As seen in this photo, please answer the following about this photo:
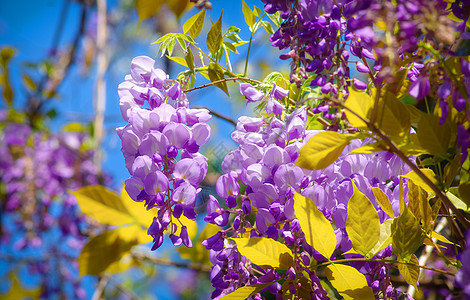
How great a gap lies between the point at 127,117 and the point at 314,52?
0.57 feet

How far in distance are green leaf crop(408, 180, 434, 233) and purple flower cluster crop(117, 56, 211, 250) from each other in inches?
6.5

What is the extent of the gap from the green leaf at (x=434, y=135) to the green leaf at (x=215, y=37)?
0.67 feet

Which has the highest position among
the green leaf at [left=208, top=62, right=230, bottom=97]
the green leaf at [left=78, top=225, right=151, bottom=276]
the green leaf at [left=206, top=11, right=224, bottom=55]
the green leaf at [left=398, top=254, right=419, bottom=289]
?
the green leaf at [left=206, top=11, right=224, bottom=55]

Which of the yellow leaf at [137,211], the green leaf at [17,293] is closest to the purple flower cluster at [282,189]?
the yellow leaf at [137,211]

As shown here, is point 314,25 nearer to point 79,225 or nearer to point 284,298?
point 284,298

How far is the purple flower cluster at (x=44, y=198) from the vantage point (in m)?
1.35

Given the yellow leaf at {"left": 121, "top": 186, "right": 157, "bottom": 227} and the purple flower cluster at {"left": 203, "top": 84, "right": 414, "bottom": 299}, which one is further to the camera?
the yellow leaf at {"left": 121, "top": 186, "right": 157, "bottom": 227}

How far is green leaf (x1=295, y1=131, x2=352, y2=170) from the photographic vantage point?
0.83 feet

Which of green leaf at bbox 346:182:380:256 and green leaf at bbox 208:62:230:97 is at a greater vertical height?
green leaf at bbox 208:62:230:97

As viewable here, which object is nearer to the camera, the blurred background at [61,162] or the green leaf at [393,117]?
the green leaf at [393,117]

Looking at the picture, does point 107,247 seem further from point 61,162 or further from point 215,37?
point 61,162

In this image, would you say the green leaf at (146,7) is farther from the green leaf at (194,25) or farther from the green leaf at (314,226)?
the green leaf at (314,226)

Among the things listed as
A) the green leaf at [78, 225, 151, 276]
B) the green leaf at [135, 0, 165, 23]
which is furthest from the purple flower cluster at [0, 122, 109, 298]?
the green leaf at [135, 0, 165, 23]

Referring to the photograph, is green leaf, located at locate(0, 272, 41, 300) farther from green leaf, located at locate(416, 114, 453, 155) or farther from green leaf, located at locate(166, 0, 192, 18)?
green leaf, located at locate(416, 114, 453, 155)
